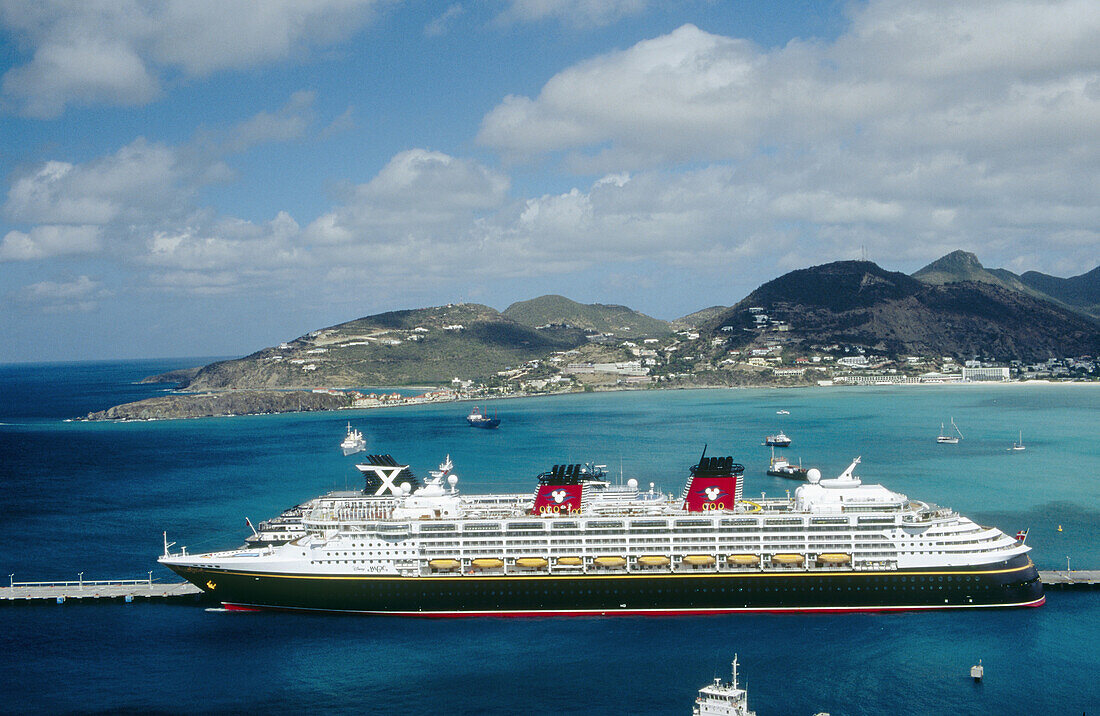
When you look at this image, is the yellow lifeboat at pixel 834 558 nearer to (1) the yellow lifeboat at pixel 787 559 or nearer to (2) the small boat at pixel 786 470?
(1) the yellow lifeboat at pixel 787 559

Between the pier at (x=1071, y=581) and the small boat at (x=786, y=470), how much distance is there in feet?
85.6

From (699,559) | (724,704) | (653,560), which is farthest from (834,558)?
(724,704)

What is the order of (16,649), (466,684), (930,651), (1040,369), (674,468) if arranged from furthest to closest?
(1040,369), (674,468), (16,649), (930,651), (466,684)

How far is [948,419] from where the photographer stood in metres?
94.2

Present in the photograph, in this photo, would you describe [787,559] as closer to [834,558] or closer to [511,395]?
[834,558]

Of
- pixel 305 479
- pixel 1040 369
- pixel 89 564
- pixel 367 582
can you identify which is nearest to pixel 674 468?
pixel 305 479

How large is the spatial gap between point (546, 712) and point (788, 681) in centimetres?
764

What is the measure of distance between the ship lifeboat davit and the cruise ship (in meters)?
0.09

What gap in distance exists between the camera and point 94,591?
3744cm

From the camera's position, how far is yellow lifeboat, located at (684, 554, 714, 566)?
34.1 meters

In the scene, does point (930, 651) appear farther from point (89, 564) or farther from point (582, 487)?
point (89, 564)

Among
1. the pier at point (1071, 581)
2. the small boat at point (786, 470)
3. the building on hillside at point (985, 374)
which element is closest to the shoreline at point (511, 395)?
the building on hillside at point (985, 374)

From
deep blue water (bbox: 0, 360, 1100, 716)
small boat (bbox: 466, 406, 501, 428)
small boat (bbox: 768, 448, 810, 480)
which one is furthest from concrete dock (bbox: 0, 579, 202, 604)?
small boat (bbox: 466, 406, 501, 428)

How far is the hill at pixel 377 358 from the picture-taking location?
164m
